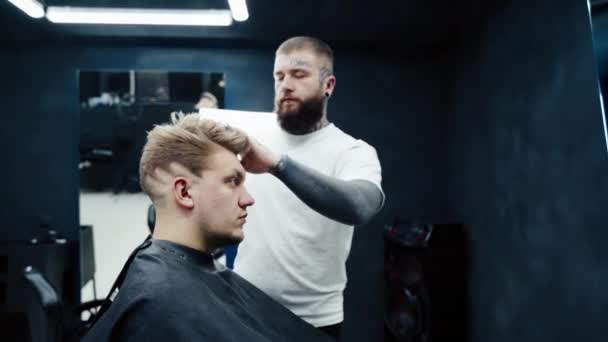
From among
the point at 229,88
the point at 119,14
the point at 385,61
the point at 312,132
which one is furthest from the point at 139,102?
the point at 312,132

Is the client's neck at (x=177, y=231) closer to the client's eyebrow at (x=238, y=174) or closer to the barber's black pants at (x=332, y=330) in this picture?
the client's eyebrow at (x=238, y=174)

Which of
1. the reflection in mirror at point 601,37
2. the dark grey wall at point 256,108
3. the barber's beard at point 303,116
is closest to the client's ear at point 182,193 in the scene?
the barber's beard at point 303,116

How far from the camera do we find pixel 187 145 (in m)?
1.09

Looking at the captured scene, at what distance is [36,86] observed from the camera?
4086 mm

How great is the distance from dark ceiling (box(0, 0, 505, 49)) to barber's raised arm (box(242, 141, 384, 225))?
2321 millimetres

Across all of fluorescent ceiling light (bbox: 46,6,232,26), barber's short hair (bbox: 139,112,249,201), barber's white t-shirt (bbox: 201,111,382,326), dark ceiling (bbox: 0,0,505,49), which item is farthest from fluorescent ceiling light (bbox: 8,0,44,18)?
barber's short hair (bbox: 139,112,249,201)

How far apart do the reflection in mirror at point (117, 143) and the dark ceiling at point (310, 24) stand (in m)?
0.36

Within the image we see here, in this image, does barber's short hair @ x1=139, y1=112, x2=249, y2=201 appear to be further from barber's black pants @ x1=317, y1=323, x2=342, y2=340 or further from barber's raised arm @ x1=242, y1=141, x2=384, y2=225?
barber's black pants @ x1=317, y1=323, x2=342, y2=340

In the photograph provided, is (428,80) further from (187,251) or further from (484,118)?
(187,251)

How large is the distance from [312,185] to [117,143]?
325 centimetres

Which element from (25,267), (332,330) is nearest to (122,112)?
(25,267)

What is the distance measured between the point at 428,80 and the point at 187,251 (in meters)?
3.53

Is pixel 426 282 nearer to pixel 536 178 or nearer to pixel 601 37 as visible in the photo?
pixel 536 178

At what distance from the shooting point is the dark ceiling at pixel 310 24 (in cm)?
327
